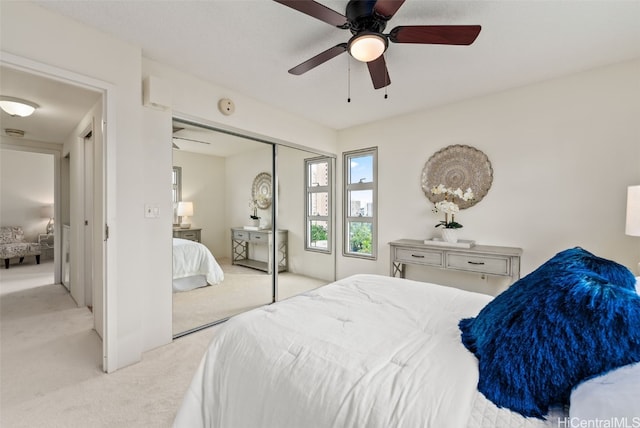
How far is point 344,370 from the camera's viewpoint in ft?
2.94

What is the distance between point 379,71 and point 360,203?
2381 millimetres

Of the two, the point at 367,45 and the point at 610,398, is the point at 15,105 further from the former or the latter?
the point at 610,398

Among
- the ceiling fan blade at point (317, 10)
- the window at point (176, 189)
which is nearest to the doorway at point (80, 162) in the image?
Answer: the window at point (176, 189)

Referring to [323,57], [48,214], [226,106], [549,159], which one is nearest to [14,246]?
[48,214]

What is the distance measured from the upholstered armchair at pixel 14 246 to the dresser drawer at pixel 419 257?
7.09 metres

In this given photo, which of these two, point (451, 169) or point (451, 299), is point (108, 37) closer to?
point (451, 299)

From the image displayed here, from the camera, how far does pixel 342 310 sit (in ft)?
4.57

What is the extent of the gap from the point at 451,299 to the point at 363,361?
88 centimetres

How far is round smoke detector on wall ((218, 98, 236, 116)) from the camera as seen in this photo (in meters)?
2.82

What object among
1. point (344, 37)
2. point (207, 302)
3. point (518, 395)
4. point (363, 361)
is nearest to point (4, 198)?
point (207, 302)

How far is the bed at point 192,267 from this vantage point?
2703 mm

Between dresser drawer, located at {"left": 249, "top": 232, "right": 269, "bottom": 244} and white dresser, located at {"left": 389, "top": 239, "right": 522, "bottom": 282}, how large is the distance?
5.28ft

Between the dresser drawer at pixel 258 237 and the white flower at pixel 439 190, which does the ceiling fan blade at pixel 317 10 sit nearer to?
the white flower at pixel 439 190
